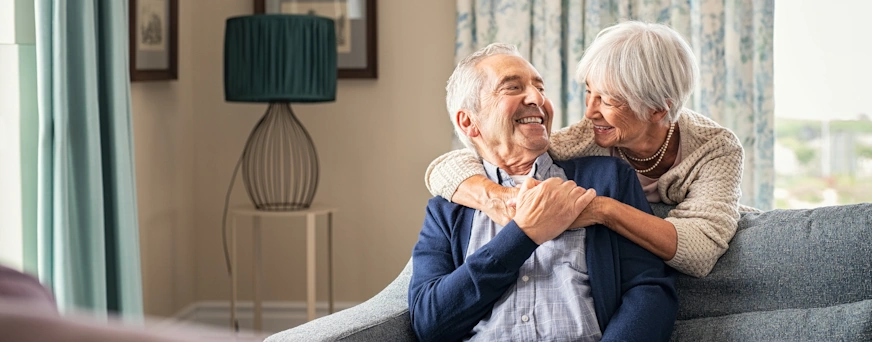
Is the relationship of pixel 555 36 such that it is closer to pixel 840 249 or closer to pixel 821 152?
pixel 821 152

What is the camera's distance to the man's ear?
2020mm

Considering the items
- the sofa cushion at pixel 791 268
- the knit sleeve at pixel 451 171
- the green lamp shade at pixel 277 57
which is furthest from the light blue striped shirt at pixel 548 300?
the green lamp shade at pixel 277 57

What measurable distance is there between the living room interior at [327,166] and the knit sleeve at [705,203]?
1.81 meters

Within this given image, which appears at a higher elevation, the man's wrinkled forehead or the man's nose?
the man's wrinkled forehead

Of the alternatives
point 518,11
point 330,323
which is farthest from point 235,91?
point 330,323

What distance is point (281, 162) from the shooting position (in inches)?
145

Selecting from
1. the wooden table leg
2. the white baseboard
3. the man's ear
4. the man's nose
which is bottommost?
the white baseboard

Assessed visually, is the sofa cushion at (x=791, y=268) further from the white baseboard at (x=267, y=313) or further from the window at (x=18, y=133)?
the white baseboard at (x=267, y=313)

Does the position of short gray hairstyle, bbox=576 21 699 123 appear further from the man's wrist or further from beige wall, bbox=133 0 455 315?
beige wall, bbox=133 0 455 315

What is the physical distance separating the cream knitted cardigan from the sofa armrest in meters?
0.26

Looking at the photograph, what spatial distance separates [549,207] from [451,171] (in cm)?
30

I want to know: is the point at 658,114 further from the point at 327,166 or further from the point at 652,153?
the point at 327,166

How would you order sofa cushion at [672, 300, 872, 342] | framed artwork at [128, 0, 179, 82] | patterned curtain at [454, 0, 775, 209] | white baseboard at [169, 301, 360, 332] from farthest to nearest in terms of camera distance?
white baseboard at [169, 301, 360, 332] → patterned curtain at [454, 0, 775, 209] → framed artwork at [128, 0, 179, 82] → sofa cushion at [672, 300, 872, 342]

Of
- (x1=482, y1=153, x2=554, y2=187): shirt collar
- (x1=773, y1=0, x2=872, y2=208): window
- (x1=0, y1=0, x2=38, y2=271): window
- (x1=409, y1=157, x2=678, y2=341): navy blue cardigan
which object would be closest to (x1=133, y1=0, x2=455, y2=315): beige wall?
(x1=0, y1=0, x2=38, y2=271): window
